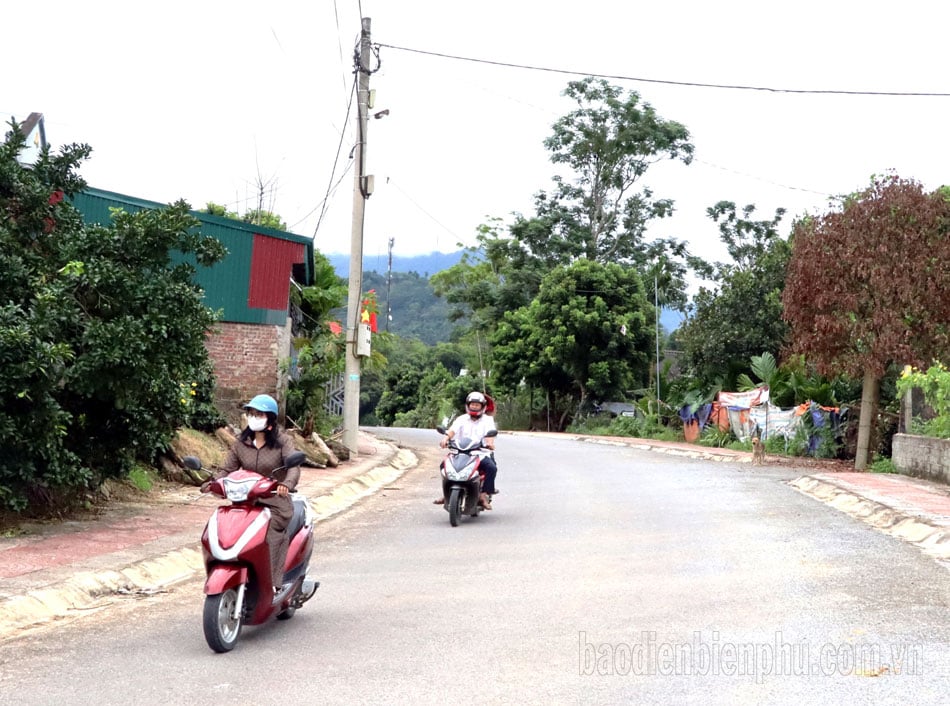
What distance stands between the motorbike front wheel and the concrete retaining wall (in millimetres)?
14162

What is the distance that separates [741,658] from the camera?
20.1 ft

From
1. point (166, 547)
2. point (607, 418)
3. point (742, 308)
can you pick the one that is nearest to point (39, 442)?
point (166, 547)

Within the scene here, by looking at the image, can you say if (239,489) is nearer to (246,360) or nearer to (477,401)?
(477,401)

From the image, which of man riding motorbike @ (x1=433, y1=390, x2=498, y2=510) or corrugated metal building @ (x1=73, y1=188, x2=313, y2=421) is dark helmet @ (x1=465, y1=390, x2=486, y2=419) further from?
corrugated metal building @ (x1=73, y1=188, x2=313, y2=421)

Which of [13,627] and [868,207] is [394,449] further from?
[13,627]

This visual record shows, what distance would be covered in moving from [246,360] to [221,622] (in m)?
16.4

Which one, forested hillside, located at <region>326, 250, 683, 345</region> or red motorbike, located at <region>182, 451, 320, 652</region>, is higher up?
forested hillside, located at <region>326, 250, 683, 345</region>

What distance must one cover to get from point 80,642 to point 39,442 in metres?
3.76

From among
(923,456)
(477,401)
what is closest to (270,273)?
(477,401)

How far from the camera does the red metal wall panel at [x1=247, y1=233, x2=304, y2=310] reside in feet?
74.3

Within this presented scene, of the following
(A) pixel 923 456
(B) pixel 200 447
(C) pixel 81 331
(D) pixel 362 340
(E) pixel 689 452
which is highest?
(D) pixel 362 340

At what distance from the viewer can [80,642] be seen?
22.6 feet

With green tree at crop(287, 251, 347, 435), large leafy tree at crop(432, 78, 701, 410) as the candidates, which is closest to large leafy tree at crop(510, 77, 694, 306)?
large leafy tree at crop(432, 78, 701, 410)

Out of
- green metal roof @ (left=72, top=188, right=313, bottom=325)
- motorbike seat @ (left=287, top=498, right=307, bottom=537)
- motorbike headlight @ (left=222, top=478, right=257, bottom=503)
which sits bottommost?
motorbike seat @ (left=287, top=498, right=307, bottom=537)
